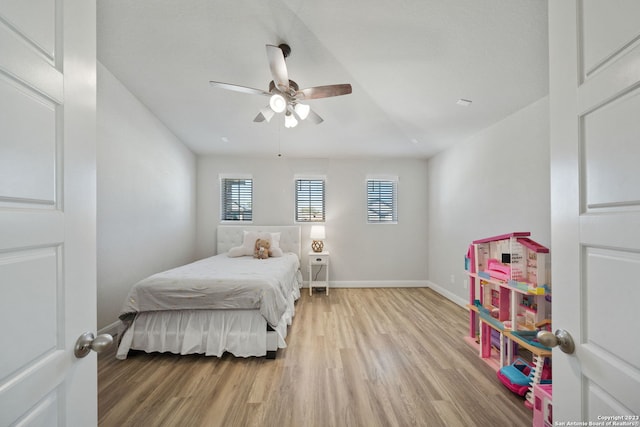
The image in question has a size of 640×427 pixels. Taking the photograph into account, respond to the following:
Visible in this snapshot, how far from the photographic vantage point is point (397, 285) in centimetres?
473

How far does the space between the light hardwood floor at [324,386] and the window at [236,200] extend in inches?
106

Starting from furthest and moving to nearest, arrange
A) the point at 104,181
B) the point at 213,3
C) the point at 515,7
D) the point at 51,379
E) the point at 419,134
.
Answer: the point at 419,134 < the point at 104,181 < the point at 213,3 < the point at 515,7 < the point at 51,379

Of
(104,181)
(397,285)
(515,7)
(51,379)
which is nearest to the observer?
(51,379)

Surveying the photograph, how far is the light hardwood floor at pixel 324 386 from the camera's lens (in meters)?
1.58

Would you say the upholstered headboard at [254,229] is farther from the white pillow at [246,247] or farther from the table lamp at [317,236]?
the white pillow at [246,247]

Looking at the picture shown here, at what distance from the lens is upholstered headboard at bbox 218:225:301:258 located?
4.55 metres

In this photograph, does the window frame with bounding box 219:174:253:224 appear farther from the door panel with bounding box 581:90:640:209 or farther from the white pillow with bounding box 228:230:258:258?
the door panel with bounding box 581:90:640:209

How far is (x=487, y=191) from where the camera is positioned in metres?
3.14

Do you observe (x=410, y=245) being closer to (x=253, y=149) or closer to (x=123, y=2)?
(x=253, y=149)

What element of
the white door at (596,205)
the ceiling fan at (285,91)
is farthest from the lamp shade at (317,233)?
the white door at (596,205)

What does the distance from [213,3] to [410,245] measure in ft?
14.6

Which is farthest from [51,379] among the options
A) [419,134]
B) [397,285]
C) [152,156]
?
[397,285]

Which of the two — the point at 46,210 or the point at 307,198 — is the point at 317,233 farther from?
the point at 46,210

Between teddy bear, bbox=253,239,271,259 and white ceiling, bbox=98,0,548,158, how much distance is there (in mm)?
1811
